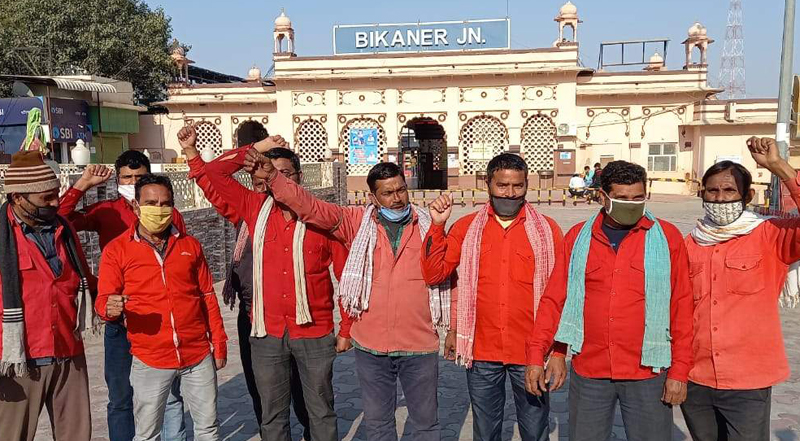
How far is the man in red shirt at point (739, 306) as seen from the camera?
2.57m

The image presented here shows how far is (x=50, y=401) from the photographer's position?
2.92m

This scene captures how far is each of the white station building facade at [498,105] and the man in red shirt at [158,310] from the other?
2044cm

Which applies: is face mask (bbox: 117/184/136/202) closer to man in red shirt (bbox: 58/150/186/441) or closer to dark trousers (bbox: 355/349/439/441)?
man in red shirt (bbox: 58/150/186/441)

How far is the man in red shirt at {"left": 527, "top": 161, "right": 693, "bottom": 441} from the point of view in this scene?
8.40 ft

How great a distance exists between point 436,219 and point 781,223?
1.57 m

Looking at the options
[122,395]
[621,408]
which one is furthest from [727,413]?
[122,395]

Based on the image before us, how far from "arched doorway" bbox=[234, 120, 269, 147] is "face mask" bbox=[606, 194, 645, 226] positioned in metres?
24.0

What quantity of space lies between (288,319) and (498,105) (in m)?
20.9

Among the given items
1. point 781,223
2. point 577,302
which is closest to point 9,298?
point 577,302

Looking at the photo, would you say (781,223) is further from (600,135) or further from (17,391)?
(600,135)

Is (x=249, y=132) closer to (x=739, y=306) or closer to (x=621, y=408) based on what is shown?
(x=621, y=408)

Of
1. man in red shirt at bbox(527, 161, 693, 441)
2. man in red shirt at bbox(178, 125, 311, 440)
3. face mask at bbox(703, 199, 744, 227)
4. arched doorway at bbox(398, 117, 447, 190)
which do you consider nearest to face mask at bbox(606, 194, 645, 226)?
man in red shirt at bbox(527, 161, 693, 441)

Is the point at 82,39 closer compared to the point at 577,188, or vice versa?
the point at 577,188

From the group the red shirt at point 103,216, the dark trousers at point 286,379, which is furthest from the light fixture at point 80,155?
the dark trousers at point 286,379
